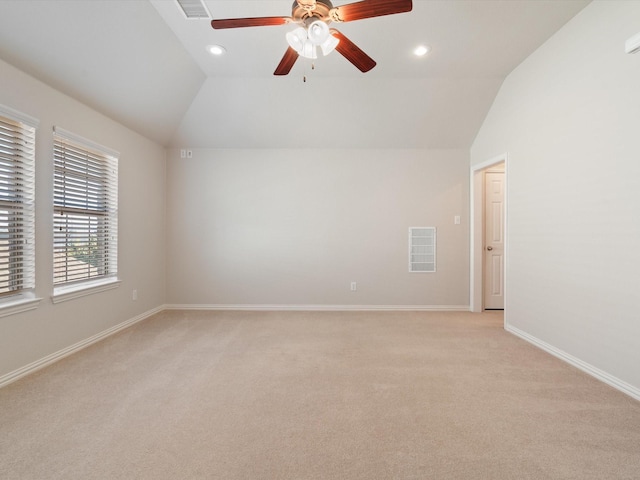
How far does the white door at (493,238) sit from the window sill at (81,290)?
5.07 meters

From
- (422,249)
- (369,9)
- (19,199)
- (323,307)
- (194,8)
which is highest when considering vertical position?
(194,8)

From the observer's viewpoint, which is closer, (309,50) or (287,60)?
(309,50)

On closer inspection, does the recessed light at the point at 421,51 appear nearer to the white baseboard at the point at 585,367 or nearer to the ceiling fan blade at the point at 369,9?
the ceiling fan blade at the point at 369,9

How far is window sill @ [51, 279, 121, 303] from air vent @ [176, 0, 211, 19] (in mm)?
2721

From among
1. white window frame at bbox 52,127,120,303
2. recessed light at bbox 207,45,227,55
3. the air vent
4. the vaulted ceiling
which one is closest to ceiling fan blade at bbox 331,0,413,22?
the vaulted ceiling

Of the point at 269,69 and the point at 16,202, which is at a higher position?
the point at 269,69

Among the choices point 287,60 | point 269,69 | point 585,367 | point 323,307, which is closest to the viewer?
point 287,60

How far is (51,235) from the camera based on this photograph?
263cm

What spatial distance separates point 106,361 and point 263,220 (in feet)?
8.38

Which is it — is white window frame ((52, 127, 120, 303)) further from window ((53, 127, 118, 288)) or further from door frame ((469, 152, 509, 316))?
door frame ((469, 152, 509, 316))

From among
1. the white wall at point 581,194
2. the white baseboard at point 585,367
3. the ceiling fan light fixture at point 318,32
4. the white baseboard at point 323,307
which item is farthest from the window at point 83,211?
the white baseboard at point 585,367

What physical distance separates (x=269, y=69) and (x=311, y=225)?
2.13 metres

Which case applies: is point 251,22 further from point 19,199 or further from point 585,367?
point 585,367

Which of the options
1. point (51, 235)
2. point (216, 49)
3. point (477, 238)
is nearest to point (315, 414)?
point (51, 235)
